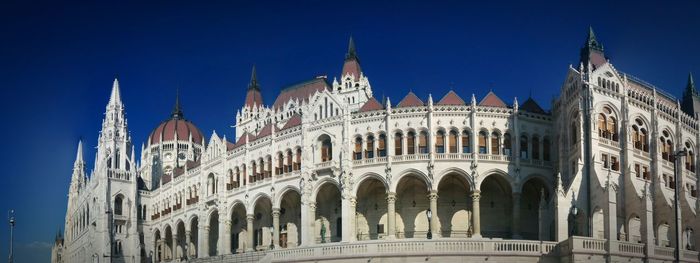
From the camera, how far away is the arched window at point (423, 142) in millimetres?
78750

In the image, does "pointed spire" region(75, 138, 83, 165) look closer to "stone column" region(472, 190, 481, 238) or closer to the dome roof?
the dome roof

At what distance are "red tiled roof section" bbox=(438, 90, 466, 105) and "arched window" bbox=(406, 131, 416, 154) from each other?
12.0 feet

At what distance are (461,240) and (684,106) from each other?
36762 millimetres

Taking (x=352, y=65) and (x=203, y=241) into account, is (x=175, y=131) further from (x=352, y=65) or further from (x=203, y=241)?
(x=203, y=241)

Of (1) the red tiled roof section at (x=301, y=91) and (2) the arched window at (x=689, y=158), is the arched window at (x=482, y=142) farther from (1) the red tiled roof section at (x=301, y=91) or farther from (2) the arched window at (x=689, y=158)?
(1) the red tiled roof section at (x=301, y=91)

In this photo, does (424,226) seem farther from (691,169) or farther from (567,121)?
(691,169)

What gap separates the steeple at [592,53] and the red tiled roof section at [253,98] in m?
64.1

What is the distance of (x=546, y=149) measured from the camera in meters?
79.1

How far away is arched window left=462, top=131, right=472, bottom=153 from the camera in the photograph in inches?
3091

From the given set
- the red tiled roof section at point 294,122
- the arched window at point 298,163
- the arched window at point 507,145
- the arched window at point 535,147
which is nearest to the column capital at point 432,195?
the arched window at point 507,145

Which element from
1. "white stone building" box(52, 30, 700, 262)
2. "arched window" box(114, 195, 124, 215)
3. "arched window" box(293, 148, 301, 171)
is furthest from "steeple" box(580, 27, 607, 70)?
"arched window" box(114, 195, 124, 215)

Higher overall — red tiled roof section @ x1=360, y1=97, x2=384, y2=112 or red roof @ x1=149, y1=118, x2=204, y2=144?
red roof @ x1=149, y1=118, x2=204, y2=144

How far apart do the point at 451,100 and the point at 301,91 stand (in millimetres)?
48437

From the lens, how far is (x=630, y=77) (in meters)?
76.6
